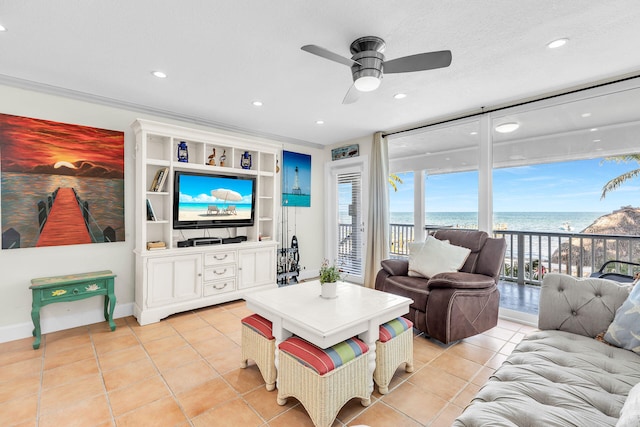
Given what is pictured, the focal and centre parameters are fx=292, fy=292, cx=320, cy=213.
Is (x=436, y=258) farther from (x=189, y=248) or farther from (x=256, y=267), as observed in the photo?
(x=189, y=248)

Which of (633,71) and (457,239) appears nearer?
(633,71)

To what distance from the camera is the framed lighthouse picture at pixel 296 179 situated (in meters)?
4.88

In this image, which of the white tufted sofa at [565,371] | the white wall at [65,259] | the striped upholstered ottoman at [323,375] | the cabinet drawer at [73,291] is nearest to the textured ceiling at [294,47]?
the white wall at [65,259]

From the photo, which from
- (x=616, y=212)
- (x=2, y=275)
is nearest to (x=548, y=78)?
(x=616, y=212)

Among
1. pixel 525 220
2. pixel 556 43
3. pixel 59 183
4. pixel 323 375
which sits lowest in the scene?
pixel 323 375

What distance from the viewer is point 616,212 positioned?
9.80 ft

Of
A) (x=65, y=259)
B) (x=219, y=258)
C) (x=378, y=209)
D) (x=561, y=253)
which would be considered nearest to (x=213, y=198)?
(x=219, y=258)

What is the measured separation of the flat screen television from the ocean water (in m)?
2.75

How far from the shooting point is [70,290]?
9.09 feet

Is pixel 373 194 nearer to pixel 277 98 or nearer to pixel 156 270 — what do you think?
pixel 277 98

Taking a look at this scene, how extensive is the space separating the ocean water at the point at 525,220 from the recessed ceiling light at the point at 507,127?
100 centimetres

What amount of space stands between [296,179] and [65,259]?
318cm

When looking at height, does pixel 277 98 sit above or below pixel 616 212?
above

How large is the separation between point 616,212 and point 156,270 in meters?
4.89
